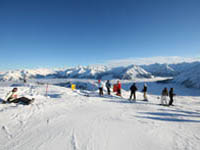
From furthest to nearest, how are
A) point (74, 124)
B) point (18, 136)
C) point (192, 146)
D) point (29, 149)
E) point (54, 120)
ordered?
point (54, 120), point (74, 124), point (18, 136), point (192, 146), point (29, 149)

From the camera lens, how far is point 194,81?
68.0 metres

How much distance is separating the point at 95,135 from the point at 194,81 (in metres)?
88.6

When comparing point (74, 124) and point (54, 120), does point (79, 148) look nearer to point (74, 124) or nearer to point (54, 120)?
point (74, 124)

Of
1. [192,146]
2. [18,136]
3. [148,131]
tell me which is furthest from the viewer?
[148,131]

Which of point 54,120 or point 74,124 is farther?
point 54,120

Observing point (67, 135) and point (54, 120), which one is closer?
point (67, 135)

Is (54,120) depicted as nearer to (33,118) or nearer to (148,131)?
(33,118)

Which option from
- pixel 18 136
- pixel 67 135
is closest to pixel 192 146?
pixel 67 135

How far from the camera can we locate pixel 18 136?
14.5 ft

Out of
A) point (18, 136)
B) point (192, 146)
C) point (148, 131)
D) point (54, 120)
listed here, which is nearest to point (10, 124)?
point (18, 136)

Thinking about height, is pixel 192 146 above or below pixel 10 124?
below

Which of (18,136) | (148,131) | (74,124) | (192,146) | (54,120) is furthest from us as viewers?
(54,120)

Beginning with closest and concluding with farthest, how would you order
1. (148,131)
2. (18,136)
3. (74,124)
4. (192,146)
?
(192,146) → (18,136) → (148,131) → (74,124)

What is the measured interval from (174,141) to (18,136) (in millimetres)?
6440
